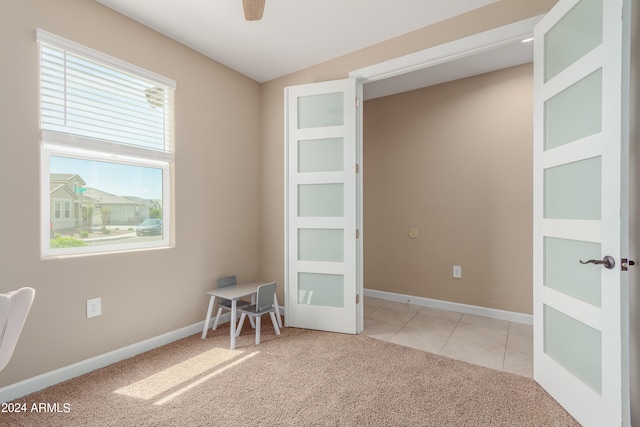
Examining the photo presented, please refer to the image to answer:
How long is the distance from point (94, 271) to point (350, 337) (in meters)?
2.10

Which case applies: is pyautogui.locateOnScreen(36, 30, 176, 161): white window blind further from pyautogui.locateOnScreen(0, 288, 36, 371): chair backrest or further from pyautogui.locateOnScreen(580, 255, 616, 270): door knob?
pyautogui.locateOnScreen(580, 255, 616, 270): door knob

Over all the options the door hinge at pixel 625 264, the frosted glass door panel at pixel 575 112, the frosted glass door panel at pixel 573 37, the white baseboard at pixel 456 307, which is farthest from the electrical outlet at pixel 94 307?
the frosted glass door panel at pixel 573 37

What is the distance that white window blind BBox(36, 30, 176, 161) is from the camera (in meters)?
2.00

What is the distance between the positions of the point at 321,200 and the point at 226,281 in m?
1.24

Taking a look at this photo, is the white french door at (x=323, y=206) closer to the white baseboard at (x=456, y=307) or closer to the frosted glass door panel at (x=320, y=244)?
the frosted glass door panel at (x=320, y=244)

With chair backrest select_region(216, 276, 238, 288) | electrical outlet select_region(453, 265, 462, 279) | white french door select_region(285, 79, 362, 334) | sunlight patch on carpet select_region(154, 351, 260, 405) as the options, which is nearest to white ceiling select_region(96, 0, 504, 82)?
white french door select_region(285, 79, 362, 334)

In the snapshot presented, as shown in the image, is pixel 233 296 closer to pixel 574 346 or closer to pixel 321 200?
pixel 321 200

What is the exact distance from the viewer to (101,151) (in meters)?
2.24

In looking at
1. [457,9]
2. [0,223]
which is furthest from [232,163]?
[457,9]

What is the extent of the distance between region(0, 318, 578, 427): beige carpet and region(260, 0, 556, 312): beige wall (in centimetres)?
128

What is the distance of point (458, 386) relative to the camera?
1970 mm

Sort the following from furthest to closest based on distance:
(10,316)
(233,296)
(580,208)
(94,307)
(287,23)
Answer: (233,296)
(287,23)
(94,307)
(580,208)
(10,316)

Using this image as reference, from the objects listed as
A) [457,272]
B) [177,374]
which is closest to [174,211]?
[177,374]

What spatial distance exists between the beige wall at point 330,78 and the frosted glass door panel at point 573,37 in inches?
17.5
